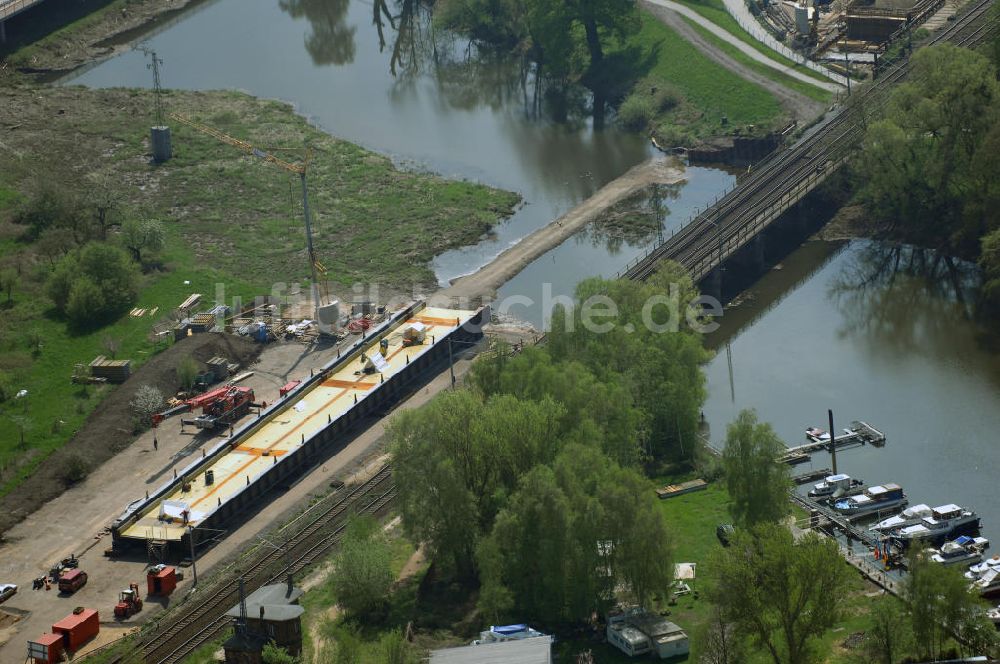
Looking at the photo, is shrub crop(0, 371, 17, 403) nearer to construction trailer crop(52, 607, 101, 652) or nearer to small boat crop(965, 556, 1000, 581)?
construction trailer crop(52, 607, 101, 652)

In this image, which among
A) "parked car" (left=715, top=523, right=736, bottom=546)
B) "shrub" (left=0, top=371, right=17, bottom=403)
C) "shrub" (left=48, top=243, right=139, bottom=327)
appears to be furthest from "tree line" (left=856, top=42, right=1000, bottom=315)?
"shrub" (left=0, top=371, right=17, bottom=403)

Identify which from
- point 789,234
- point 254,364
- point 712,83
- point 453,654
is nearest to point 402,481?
point 453,654

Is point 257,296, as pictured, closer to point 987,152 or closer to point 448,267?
point 448,267

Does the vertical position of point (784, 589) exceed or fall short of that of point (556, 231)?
it exceeds it

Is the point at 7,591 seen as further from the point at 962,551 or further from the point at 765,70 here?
the point at 765,70

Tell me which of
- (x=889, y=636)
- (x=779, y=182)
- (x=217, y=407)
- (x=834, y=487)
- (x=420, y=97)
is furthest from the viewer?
(x=420, y=97)

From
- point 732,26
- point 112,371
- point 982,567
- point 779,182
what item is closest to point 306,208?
point 112,371

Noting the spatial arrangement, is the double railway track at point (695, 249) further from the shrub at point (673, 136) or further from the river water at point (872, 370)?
the shrub at point (673, 136)
